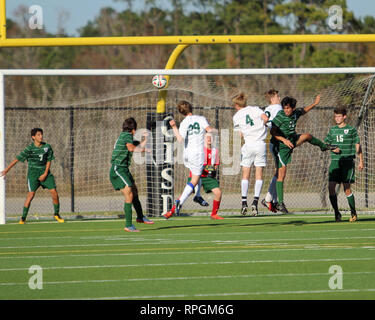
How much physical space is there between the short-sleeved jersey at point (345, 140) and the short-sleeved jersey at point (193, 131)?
234 centimetres

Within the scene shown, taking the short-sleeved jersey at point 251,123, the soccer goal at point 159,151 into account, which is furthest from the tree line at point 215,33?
the short-sleeved jersey at point 251,123

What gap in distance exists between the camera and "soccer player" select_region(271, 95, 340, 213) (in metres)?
14.0

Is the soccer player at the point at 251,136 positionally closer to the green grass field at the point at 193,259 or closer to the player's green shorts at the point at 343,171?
the green grass field at the point at 193,259

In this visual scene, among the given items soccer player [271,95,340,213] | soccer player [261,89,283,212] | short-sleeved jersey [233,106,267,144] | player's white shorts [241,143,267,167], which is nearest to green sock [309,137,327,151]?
soccer player [271,95,340,213]

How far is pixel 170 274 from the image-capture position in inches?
360

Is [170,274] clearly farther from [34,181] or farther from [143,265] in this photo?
[34,181]

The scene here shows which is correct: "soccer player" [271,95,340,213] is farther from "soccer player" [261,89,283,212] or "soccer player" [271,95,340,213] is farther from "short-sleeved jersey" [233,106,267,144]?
"short-sleeved jersey" [233,106,267,144]

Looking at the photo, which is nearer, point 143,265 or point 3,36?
point 143,265

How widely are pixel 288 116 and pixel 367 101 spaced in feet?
12.9

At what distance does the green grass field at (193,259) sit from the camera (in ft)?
26.6

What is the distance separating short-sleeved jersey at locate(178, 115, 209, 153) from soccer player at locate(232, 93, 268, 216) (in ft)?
3.61

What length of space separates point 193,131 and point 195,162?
0.56 metres
